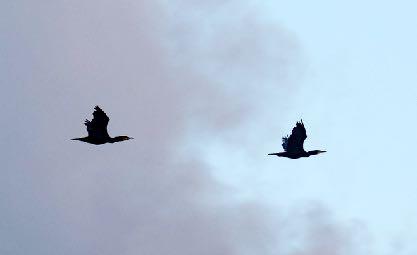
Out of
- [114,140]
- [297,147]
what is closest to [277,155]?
[297,147]

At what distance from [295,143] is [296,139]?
515mm

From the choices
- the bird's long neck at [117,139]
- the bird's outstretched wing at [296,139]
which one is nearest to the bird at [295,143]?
the bird's outstretched wing at [296,139]

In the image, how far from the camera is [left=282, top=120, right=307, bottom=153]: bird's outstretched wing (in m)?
170

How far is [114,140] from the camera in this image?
17212 cm

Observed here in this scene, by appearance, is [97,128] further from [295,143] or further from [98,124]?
[295,143]

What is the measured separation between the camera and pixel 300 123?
170 m

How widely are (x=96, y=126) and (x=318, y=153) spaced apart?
2038cm

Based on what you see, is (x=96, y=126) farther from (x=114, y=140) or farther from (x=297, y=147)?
(x=297, y=147)

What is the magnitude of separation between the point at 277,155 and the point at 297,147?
198 cm

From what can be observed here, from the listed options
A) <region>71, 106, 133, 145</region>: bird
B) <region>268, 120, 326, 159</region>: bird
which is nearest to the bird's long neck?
<region>71, 106, 133, 145</region>: bird

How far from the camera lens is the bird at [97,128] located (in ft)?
553

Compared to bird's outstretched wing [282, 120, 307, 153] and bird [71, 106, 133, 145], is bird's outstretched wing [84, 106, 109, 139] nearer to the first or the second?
bird [71, 106, 133, 145]

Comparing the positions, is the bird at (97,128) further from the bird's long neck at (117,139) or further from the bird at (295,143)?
the bird at (295,143)

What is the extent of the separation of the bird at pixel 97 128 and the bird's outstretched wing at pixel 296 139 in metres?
15.3
